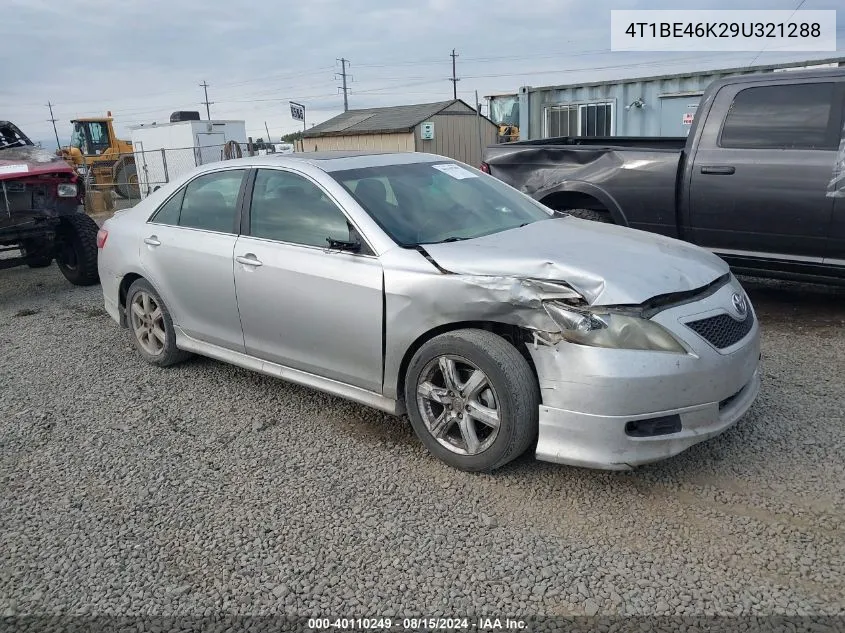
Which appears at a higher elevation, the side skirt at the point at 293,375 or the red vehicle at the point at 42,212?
the red vehicle at the point at 42,212

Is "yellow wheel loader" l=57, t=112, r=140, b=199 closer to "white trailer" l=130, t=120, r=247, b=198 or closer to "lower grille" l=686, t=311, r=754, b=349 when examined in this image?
"white trailer" l=130, t=120, r=247, b=198

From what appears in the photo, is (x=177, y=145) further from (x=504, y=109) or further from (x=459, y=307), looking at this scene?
(x=459, y=307)

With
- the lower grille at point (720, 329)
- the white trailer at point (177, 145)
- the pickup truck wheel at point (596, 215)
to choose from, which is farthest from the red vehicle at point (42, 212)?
the white trailer at point (177, 145)

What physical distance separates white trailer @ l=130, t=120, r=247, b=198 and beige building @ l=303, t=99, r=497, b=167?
3313mm

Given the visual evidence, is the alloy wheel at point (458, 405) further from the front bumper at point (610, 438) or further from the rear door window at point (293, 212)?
the rear door window at point (293, 212)

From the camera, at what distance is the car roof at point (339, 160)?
4.15m

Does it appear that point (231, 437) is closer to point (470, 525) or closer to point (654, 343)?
point (470, 525)

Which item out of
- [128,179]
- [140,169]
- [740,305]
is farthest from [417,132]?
[740,305]

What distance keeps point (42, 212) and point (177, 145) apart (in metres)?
19.1

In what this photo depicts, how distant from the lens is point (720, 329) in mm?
3148

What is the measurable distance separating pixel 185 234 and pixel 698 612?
3.70 meters

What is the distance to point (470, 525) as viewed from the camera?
9.79ft

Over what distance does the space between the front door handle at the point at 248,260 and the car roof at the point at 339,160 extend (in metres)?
0.60

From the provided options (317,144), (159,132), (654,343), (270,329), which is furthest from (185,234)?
(159,132)
